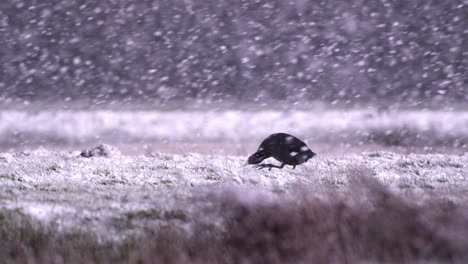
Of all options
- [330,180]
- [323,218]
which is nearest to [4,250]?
[323,218]

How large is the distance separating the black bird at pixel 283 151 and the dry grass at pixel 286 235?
164 inches

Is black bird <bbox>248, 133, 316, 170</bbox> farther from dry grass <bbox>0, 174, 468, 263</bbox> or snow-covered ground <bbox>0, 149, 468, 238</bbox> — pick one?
dry grass <bbox>0, 174, 468, 263</bbox>

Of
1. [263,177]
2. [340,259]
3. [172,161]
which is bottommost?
[172,161]

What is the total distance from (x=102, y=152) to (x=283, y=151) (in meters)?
3.34

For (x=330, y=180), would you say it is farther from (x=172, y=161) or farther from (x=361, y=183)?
(x=172, y=161)

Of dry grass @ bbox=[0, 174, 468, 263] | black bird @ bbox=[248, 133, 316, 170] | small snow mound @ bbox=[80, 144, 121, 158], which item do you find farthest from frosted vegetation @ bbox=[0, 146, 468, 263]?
small snow mound @ bbox=[80, 144, 121, 158]

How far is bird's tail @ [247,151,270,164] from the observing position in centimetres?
1002

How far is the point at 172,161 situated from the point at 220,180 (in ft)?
5.87

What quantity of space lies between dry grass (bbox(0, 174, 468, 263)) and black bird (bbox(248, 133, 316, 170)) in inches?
164

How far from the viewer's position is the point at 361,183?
608 centimetres

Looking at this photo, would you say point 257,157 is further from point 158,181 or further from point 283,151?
point 158,181

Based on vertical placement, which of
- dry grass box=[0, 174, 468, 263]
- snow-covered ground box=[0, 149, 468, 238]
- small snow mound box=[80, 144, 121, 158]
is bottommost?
small snow mound box=[80, 144, 121, 158]

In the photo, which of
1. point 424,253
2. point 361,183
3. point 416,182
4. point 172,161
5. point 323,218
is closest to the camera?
point 424,253

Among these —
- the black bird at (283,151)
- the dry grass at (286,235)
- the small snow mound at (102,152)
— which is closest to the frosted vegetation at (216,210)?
the dry grass at (286,235)
